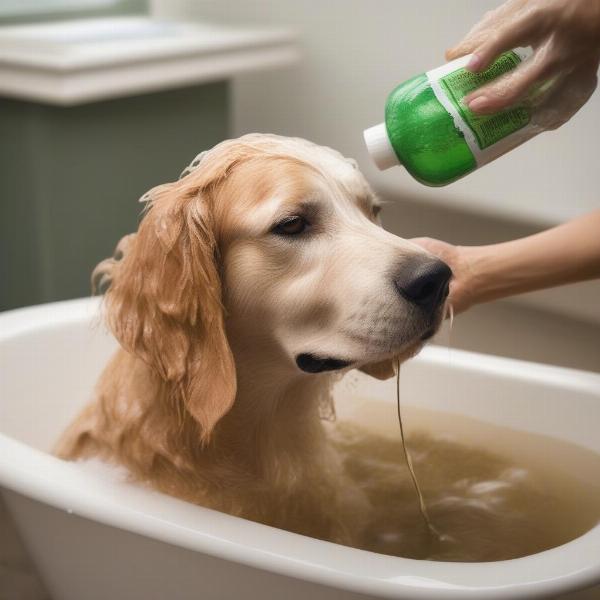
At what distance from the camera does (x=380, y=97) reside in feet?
7.39

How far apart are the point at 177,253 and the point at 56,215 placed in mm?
1109

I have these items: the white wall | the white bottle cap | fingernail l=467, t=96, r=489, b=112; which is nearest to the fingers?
fingernail l=467, t=96, r=489, b=112

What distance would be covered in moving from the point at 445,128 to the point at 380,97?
3.74 ft

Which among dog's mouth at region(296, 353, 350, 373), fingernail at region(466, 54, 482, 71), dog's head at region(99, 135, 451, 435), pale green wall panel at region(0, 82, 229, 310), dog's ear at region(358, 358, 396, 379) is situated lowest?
pale green wall panel at region(0, 82, 229, 310)

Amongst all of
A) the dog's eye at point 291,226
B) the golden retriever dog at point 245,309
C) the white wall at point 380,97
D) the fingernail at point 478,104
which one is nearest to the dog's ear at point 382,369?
the golden retriever dog at point 245,309

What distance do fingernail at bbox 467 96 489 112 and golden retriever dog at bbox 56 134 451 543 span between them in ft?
0.56

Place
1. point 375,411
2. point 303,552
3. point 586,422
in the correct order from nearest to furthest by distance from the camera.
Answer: point 303,552 < point 586,422 < point 375,411

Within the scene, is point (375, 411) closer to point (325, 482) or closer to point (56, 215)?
point (325, 482)

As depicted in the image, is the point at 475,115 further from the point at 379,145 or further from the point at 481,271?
the point at 481,271

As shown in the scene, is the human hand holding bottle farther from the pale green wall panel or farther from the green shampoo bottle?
the pale green wall panel

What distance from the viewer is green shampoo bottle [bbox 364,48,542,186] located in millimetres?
1135

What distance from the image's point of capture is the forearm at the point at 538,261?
58.8 inches

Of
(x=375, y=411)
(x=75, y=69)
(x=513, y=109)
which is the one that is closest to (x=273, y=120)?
(x=75, y=69)

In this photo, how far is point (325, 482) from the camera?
1419mm
